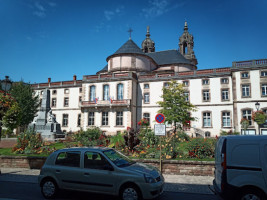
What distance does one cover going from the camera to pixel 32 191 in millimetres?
7094

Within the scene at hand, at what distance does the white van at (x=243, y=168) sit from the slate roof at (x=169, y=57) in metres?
37.1

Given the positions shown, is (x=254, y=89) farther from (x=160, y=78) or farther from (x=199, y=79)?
(x=160, y=78)

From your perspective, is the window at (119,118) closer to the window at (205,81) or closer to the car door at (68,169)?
the window at (205,81)

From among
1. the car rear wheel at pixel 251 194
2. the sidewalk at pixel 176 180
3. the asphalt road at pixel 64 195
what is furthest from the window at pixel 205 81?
the car rear wheel at pixel 251 194

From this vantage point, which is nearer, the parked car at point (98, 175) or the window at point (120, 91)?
the parked car at point (98, 175)

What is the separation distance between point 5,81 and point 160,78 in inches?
979

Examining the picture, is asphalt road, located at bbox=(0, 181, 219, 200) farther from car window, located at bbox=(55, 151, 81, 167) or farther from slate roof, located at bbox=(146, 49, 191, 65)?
slate roof, located at bbox=(146, 49, 191, 65)

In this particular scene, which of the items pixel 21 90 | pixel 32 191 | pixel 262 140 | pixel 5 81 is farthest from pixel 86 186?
pixel 21 90

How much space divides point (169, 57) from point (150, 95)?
13.6 m

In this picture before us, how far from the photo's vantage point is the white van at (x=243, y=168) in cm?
491

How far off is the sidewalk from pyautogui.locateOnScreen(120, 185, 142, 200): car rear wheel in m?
2.16

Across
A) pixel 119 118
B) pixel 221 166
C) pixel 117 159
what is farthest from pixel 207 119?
pixel 117 159

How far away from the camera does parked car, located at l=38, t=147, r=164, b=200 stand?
554 cm

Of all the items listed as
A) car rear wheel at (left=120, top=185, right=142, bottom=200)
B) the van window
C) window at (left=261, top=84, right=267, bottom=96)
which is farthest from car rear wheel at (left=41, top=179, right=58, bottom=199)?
window at (left=261, top=84, right=267, bottom=96)
